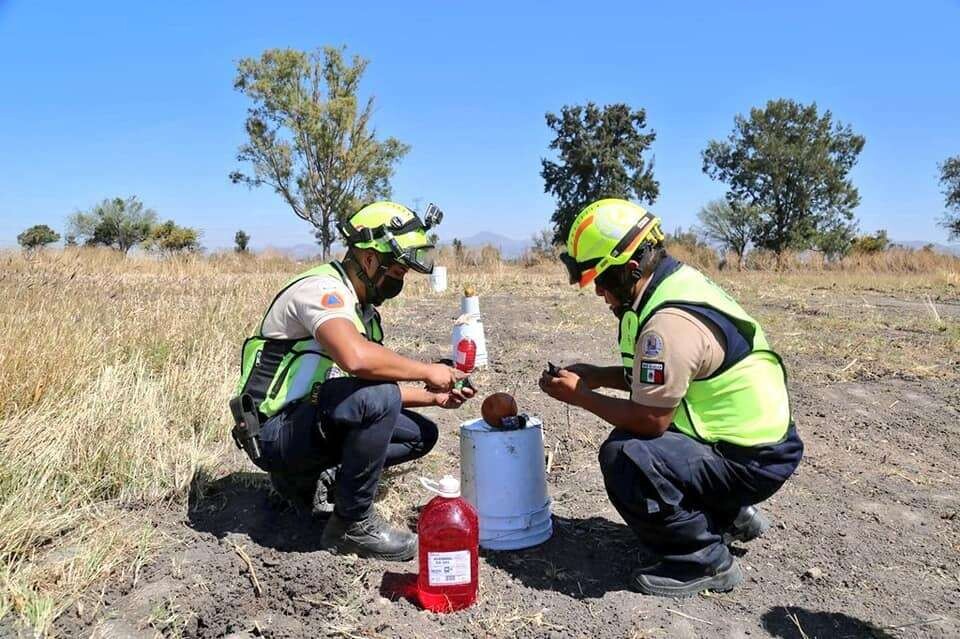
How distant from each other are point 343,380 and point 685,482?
1486 millimetres

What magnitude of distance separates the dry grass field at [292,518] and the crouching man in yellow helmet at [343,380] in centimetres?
27

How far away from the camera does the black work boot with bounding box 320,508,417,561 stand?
10.5 feet

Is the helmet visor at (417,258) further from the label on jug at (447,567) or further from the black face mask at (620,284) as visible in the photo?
the label on jug at (447,567)

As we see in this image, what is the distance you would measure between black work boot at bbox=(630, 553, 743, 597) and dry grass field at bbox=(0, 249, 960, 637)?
0.19 feet

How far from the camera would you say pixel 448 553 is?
276cm

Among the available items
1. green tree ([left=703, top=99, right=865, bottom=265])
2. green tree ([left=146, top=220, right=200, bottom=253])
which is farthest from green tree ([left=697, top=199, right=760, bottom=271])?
green tree ([left=146, top=220, right=200, bottom=253])

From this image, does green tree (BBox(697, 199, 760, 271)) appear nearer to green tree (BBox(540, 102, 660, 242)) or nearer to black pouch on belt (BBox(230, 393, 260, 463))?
green tree (BBox(540, 102, 660, 242))

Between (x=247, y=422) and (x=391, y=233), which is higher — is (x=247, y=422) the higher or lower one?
the lower one

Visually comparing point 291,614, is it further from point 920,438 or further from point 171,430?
point 920,438

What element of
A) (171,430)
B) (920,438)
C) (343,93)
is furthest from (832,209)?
(171,430)

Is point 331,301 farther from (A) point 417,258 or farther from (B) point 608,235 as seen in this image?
(B) point 608,235

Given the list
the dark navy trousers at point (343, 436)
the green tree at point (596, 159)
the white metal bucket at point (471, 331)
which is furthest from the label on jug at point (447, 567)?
the green tree at point (596, 159)

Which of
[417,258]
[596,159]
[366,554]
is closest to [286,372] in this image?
[417,258]

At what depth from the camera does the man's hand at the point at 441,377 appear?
3.22 meters
